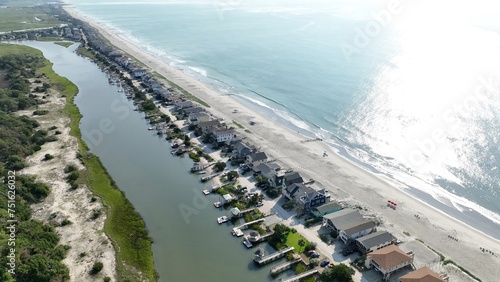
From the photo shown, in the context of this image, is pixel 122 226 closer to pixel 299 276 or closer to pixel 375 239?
pixel 299 276

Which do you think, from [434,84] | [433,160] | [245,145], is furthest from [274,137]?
[434,84]

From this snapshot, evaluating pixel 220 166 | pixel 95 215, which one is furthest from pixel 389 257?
pixel 95 215

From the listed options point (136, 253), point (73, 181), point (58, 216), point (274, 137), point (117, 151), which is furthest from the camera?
point (274, 137)

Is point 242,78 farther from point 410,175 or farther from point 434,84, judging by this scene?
point 410,175

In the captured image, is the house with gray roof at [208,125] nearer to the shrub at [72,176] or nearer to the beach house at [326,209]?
the shrub at [72,176]

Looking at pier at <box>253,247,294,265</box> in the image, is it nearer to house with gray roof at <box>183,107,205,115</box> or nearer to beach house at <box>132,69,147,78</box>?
house with gray roof at <box>183,107,205,115</box>

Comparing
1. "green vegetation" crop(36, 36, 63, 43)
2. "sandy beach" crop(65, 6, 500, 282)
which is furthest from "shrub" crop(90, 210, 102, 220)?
"green vegetation" crop(36, 36, 63, 43)
